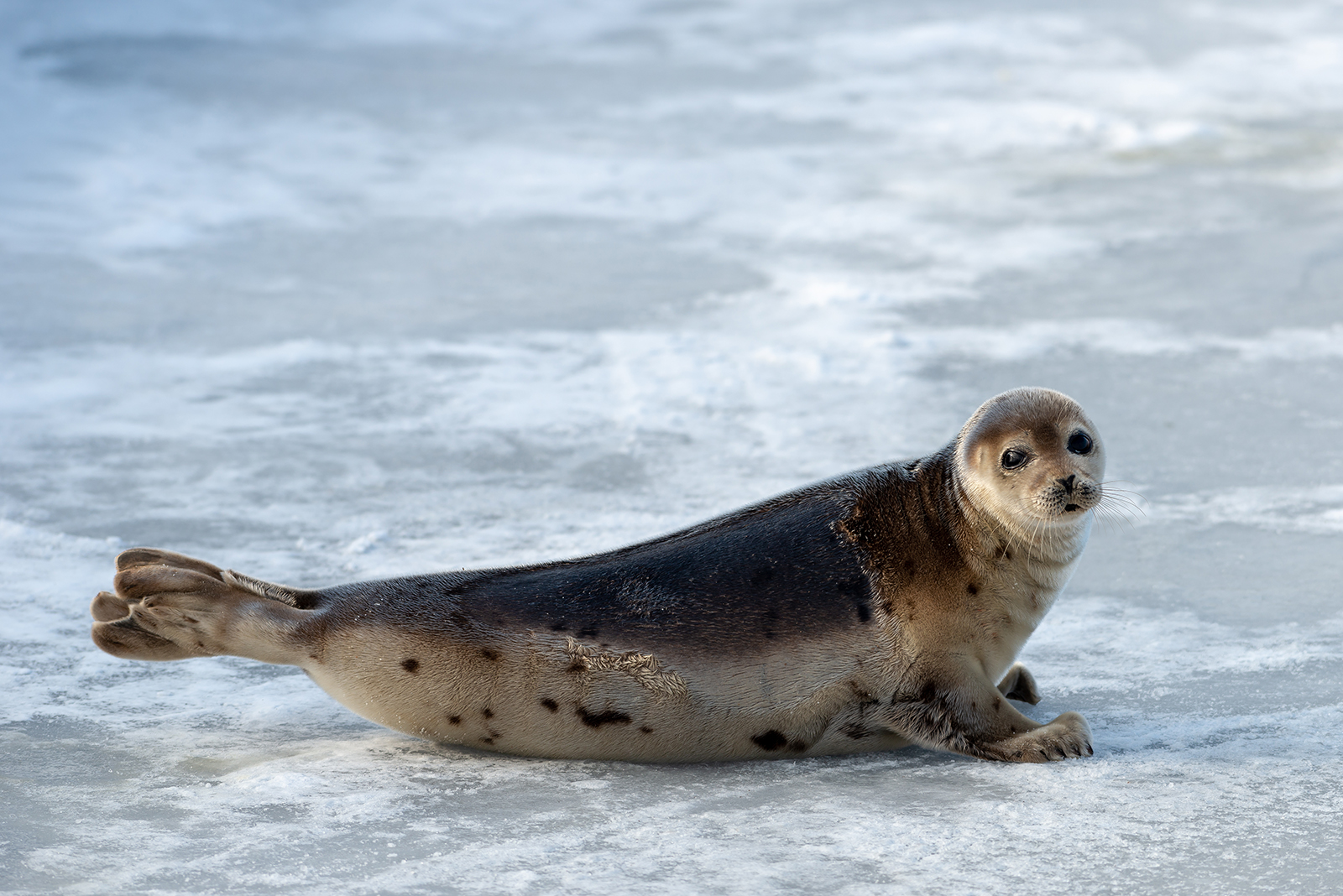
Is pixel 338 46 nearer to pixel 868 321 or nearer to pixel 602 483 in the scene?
pixel 868 321

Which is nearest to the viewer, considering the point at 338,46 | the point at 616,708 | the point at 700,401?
the point at 616,708

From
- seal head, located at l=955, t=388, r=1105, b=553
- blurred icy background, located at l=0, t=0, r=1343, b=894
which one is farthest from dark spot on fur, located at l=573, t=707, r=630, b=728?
seal head, located at l=955, t=388, r=1105, b=553

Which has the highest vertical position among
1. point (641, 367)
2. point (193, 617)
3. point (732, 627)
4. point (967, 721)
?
point (641, 367)

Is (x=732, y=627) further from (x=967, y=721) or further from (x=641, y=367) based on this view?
(x=641, y=367)

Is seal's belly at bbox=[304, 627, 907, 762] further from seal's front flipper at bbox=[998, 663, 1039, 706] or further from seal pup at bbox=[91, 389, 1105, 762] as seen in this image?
seal's front flipper at bbox=[998, 663, 1039, 706]

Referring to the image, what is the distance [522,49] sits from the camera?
1385 cm

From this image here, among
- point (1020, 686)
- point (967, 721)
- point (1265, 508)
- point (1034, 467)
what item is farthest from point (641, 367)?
point (967, 721)

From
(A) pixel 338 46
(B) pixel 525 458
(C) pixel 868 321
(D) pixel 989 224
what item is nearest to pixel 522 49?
(A) pixel 338 46

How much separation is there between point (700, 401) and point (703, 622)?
2.97 m

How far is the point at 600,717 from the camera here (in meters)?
3.97

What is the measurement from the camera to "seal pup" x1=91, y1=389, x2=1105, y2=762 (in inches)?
157

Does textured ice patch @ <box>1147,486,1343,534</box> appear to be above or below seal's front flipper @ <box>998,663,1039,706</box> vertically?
above

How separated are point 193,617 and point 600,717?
1.02 m

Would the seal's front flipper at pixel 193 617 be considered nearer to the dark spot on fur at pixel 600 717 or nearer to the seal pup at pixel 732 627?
the seal pup at pixel 732 627
